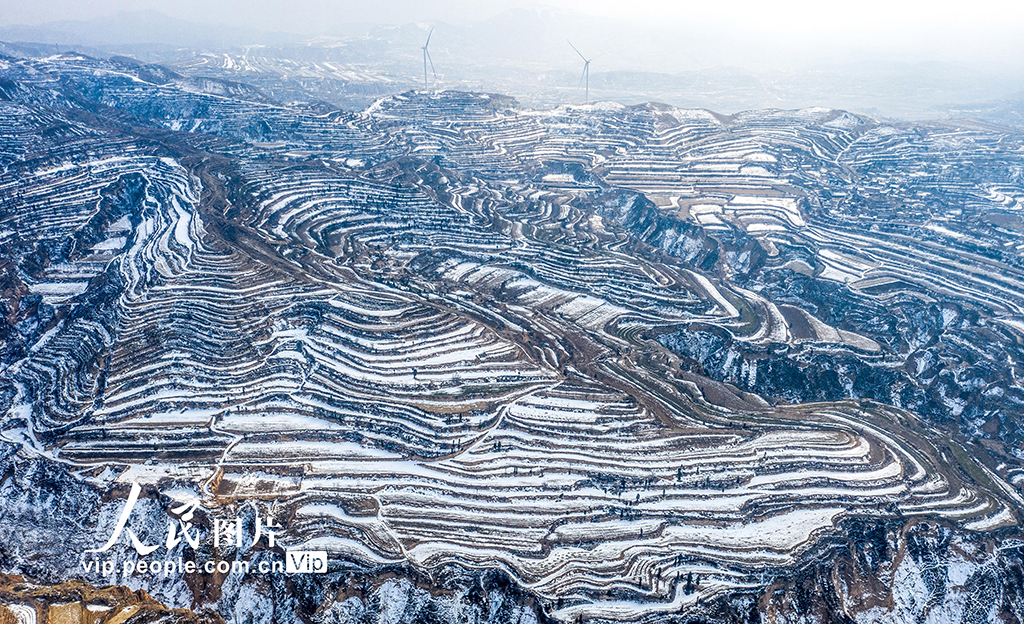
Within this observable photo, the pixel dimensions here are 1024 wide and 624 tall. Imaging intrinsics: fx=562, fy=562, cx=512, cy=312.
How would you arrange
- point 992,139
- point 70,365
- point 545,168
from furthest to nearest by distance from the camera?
point 992,139 < point 545,168 < point 70,365

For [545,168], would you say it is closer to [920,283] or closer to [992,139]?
[920,283]

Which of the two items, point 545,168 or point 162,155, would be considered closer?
point 162,155

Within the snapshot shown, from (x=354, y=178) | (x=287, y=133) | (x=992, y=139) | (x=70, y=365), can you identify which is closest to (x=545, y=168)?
(x=354, y=178)

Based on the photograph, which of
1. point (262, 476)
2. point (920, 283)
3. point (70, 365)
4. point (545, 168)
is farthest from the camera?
point (545, 168)

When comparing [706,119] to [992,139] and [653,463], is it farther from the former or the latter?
[653,463]

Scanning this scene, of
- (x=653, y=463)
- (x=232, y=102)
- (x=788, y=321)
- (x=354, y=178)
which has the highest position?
(x=232, y=102)

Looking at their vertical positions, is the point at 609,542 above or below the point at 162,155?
below
